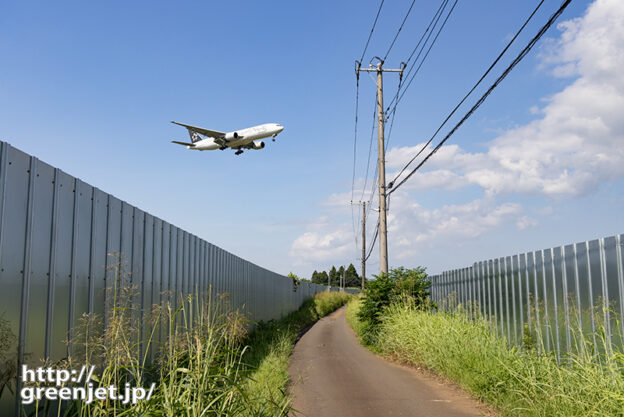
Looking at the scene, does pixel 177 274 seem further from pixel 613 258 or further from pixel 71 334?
pixel 613 258

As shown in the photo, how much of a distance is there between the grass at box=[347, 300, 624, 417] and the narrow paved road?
14.0 inches

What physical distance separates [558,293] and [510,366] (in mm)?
1625

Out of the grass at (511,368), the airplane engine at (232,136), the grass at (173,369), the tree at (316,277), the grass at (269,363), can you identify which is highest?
the airplane engine at (232,136)

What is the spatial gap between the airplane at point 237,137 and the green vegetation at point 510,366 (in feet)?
54.8

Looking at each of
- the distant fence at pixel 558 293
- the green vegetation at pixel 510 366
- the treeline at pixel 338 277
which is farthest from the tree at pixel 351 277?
the distant fence at pixel 558 293

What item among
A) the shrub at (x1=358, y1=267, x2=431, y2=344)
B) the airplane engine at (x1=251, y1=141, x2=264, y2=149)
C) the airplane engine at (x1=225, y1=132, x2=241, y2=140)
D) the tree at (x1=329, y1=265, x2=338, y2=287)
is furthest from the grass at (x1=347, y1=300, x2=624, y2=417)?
A: the tree at (x1=329, y1=265, x2=338, y2=287)

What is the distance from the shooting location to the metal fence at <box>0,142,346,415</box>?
13.8 ft

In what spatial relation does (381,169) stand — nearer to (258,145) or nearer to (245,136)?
(245,136)

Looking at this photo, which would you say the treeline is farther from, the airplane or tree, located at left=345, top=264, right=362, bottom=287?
the airplane

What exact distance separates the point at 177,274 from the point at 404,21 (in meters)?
8.12

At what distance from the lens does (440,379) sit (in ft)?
30.8

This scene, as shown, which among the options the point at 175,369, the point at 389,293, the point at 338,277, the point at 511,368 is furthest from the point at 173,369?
the point at 338,277

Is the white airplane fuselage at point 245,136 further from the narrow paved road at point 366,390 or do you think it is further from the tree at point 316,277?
the tree at point 316,277

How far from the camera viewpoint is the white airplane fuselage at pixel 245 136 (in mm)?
27906
